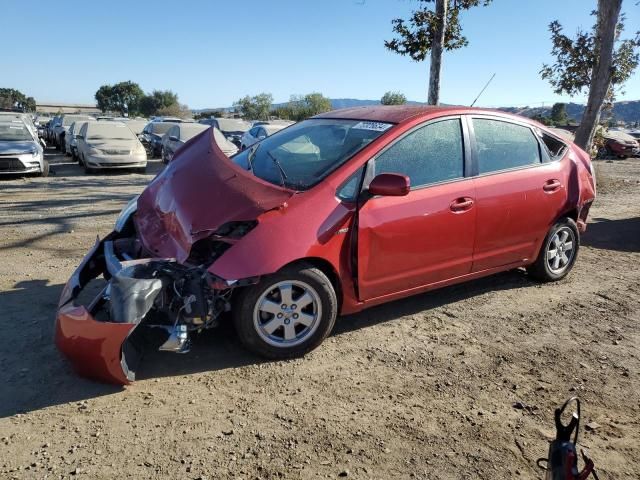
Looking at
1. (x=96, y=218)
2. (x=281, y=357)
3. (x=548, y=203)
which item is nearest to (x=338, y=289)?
(x=281, y=357)

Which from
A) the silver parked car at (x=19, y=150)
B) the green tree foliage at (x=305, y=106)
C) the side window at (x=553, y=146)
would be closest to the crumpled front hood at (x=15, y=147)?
the silver parked car at (x=19, y=150)

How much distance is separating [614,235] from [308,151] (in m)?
5.69

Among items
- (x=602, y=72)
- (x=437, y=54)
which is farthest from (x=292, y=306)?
(x=602, y=72)

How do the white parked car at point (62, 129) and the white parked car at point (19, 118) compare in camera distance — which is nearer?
the white parked car at point (19, 118)

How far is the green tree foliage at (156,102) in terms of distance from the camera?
86.2 m

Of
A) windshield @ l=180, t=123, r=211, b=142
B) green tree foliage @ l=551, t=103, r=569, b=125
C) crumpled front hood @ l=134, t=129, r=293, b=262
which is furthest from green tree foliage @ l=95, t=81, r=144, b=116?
crumpled front hood @ l=134, t=129, r=293, b=262

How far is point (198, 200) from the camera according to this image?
3.55 m

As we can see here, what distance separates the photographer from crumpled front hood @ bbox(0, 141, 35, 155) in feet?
38.8

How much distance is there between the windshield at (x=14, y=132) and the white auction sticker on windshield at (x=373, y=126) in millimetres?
11452

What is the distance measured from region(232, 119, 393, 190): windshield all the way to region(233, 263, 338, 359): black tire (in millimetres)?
656

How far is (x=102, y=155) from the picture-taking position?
13719 millimetres

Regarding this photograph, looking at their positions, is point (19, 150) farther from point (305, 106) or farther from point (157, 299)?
point (305, 106)

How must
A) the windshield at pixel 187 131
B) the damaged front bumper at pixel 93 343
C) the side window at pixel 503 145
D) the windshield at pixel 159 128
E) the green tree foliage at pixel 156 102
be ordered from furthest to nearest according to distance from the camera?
the green tree foliage at pixel 156 102 → the windshield at pixel 159 128 → the windshield at pixel 187 131 → the side window at pixel 503 145 → the damaged front bumper at pixel 93 343

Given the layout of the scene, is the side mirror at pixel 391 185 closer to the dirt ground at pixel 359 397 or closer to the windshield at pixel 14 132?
the dirt ground at pixel 359 397
